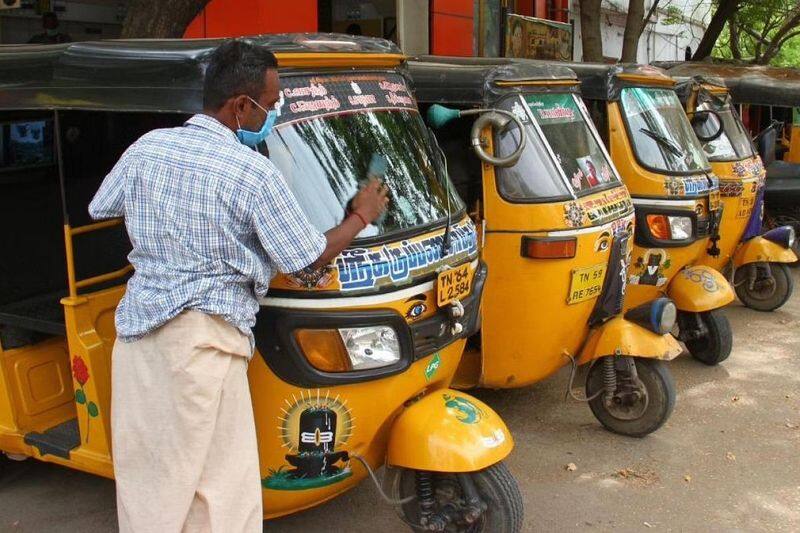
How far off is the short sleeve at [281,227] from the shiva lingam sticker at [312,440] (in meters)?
0.67

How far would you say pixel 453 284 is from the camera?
331 cm

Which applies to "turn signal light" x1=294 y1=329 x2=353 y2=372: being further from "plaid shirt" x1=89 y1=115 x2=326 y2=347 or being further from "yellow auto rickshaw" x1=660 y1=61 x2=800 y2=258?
"yellow auto rickshaw" x1=660 y1=61 x2=800 y2=258

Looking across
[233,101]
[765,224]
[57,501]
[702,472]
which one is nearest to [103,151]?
[57,501]

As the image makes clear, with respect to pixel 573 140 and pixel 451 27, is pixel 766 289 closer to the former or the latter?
pixel 573 140

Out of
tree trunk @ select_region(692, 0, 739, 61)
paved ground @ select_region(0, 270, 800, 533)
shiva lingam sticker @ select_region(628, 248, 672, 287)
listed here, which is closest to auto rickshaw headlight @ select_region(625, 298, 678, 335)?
paved ground @ select_region(0, 270, 800, 533)

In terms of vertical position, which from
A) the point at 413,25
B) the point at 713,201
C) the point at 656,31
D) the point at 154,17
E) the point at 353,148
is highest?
the point at 656,31

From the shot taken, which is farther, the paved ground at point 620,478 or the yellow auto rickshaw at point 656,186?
the yellow auto rickshaw at point 656,186

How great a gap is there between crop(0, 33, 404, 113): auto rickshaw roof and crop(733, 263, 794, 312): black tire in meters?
5.36

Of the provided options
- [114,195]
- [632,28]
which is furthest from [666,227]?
[632,28]

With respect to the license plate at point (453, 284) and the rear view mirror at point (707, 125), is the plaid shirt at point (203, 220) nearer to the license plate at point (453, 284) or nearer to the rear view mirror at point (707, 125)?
the license plate at point (453, 284)

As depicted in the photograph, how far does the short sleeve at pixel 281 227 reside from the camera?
251 centimetres

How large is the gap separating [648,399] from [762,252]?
3.20 meters

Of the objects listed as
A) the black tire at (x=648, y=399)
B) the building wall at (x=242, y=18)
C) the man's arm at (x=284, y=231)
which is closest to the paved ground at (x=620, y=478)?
the black tire at (x=648, y=399)

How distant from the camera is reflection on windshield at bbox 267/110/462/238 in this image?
300 cm
